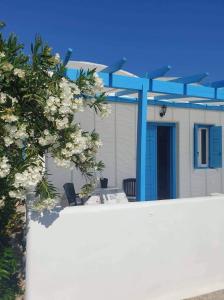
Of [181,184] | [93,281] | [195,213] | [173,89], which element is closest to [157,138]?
[181,184]

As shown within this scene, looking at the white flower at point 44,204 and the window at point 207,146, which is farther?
the window at point 207,146

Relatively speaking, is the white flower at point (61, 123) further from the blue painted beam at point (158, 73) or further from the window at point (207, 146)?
the window at point (207, 146)

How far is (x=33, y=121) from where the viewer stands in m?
3.82

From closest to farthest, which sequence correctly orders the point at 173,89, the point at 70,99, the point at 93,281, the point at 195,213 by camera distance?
the point at 70,99 < the point at 93,281 < the point at 195,213 < the point at 173,89

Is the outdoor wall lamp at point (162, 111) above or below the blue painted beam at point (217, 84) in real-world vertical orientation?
below

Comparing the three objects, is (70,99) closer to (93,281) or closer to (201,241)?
(93,281)

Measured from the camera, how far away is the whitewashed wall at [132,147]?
8711 mm

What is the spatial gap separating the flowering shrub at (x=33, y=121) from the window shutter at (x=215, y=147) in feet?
23.9

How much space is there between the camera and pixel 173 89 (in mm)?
7027

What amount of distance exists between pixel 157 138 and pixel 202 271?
6021 mm

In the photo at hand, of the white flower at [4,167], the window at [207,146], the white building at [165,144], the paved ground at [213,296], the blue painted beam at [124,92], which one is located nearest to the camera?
the white flower at [4,167]

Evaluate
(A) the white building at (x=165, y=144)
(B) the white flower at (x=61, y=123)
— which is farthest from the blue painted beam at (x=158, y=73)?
(B) the white flower at (x=61, y=123)

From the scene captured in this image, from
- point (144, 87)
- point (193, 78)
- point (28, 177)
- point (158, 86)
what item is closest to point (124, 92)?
point (158, 86)

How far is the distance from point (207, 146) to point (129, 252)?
7022mm
